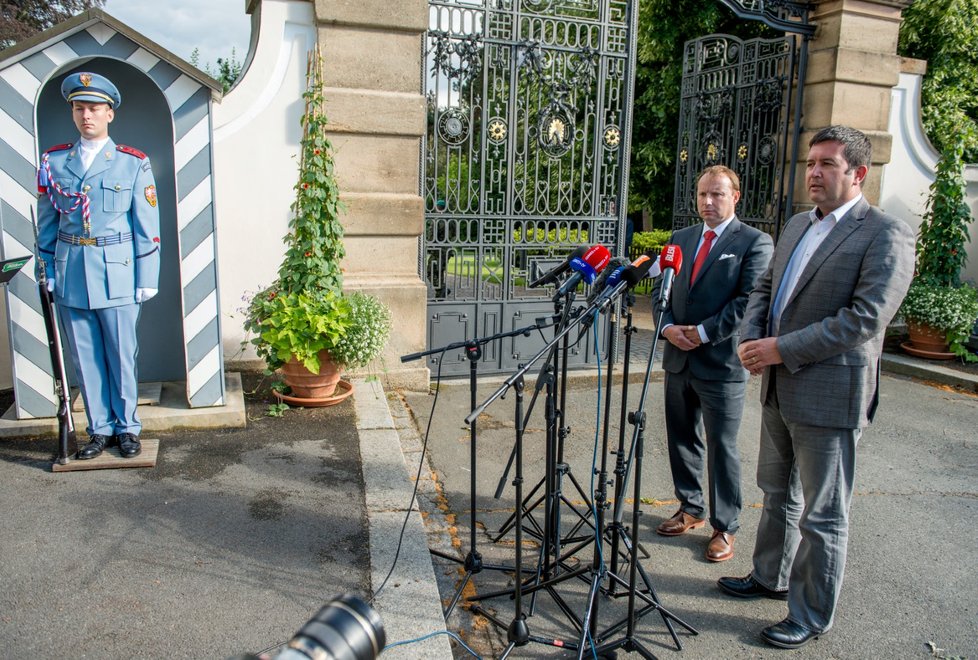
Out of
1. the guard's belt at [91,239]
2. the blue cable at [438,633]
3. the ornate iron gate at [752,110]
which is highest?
the ornate iron gate at [752,110]

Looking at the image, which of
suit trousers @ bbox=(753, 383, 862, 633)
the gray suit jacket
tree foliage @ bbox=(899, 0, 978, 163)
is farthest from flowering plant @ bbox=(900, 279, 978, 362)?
suit trousers @ bbox=(753, 383, 862, 633)

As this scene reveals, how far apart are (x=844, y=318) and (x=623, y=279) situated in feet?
2.94

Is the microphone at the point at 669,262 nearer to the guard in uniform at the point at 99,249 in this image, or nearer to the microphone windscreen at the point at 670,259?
the microphone windscreen at the point at 670,259

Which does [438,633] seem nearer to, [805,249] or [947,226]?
[805,249]

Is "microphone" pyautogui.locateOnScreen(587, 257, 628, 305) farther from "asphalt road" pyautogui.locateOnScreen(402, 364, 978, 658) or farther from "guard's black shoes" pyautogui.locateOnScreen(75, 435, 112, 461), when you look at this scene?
"guard's black shoes" pyautogui.locateOnScreen(75, 435, 112, 461)

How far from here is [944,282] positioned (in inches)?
352

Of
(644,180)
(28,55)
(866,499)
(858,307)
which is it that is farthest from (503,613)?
(644,180)

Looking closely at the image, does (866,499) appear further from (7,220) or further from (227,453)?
(7,220)

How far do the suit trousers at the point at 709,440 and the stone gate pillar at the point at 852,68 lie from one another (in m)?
5.16

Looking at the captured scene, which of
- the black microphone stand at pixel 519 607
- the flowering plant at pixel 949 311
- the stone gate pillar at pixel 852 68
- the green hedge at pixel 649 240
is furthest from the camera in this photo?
the green hedge at pixel 649 240

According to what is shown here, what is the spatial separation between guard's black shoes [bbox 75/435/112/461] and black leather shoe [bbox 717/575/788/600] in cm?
357

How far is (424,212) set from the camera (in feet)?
22.9

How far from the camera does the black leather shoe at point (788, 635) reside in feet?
11.0

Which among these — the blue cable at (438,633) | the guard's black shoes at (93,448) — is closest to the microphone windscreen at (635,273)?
the blue cable at (438,633)
